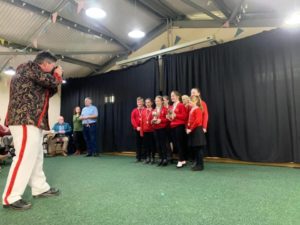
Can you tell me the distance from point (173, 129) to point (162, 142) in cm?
33

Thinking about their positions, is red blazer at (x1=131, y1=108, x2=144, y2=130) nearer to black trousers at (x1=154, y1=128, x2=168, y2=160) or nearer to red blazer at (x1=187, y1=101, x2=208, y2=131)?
black trousers at (x1=154, y1=128, x2=168, y2=160)

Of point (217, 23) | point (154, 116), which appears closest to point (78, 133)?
point (154, 116)

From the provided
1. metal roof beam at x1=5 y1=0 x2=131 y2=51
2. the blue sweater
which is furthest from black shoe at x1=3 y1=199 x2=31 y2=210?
the blue sweater

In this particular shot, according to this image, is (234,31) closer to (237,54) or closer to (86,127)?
(237,54)

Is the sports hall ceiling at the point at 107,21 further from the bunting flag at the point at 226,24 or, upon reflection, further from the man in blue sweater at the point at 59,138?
the man in blue sweater at the point at 59,138

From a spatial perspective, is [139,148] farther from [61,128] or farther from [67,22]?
[61,128]

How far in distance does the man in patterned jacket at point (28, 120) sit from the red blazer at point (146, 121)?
270 cm

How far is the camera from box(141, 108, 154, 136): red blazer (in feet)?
16.3

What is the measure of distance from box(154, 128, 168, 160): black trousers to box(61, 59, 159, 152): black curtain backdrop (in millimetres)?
1782

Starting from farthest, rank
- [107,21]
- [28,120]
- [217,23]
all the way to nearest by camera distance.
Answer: [107,21] < [217,23] < [28,120]

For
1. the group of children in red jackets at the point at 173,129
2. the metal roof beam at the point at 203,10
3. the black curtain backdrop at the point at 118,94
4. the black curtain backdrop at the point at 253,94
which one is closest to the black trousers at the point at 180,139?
the group of children in red jackets at the point at 173,129

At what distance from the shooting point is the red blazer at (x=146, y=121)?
4.97 meters

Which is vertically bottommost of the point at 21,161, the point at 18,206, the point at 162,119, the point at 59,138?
the point at 18,206

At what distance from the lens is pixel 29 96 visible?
2.25m
